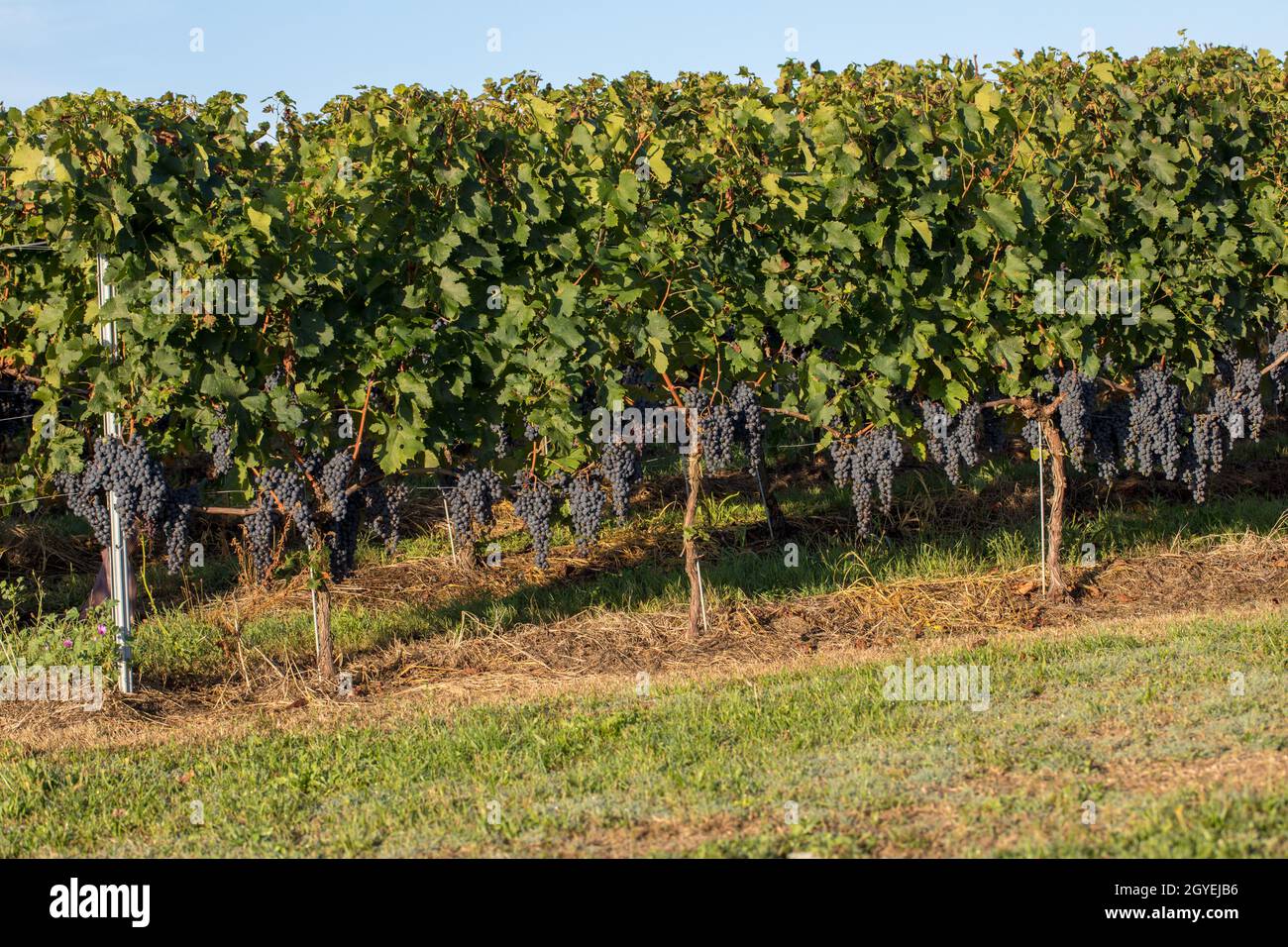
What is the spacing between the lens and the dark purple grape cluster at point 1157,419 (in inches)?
386

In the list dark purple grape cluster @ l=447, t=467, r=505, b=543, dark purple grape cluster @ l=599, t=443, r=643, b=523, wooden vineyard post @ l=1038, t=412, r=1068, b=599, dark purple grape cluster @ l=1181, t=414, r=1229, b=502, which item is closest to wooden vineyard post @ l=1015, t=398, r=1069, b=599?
wooden vineyard post @ l=1038, t=412, r=1068, b=599

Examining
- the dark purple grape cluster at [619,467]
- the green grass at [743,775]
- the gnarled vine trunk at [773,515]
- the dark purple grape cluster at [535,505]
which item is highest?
the dark purple grape cluster at [619,467]

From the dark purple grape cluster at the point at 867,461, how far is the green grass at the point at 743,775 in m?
1.76

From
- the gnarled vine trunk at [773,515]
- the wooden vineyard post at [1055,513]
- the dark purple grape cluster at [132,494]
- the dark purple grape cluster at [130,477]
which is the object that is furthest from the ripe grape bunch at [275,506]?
the wooden vineyard post at [1055,513]

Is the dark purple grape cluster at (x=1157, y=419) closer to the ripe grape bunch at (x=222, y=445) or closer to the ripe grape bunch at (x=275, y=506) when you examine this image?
the ripe grape bunch at (x=275, y=506)

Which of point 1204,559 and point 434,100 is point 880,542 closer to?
point 1204,559

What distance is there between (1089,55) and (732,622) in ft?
15.7

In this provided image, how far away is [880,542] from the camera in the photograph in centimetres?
1093

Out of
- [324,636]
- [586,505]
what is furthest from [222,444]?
[586,505]

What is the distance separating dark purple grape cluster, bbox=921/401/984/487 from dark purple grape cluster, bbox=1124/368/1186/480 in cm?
135

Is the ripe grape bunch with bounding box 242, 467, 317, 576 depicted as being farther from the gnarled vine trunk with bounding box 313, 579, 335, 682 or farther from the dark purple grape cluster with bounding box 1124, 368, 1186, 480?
the dark purple grape cluster with bounding box 1124, 368, 1186, 480

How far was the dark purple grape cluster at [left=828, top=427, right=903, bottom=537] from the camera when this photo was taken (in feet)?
29.9

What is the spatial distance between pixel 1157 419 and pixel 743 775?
17.3 ft
